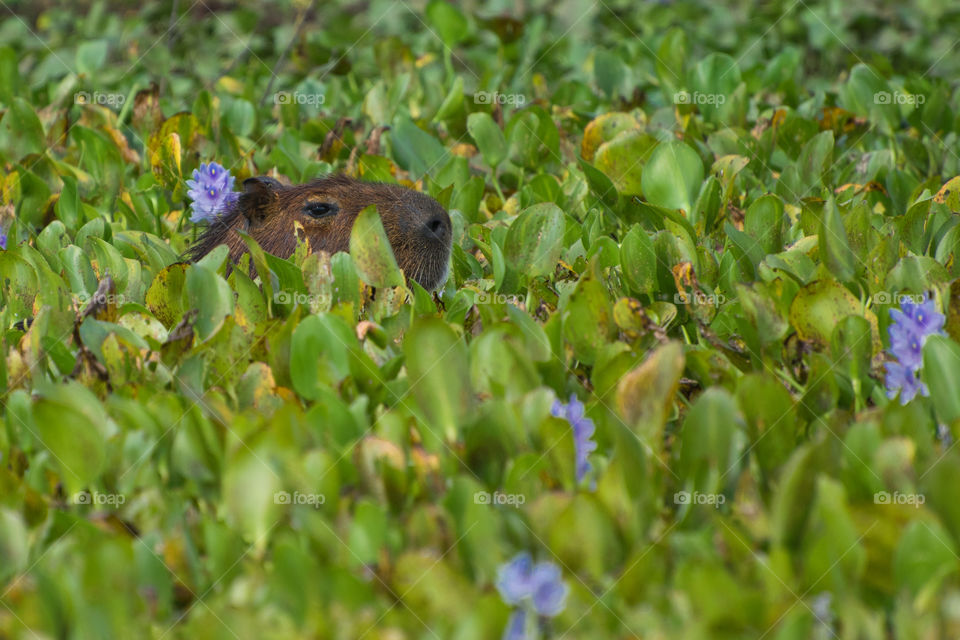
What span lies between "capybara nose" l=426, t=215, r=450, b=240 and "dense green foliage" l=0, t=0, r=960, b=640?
6.9 inches

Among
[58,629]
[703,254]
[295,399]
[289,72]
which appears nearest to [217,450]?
[295,399]

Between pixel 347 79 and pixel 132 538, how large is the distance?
16.7 feet

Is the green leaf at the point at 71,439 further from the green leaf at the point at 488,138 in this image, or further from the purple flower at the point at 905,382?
the green leaf at the point at 488,138

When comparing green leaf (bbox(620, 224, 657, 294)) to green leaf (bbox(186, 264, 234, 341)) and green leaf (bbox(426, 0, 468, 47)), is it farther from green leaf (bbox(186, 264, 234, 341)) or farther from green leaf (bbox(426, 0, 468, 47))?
green leaf (bbox(426, 0, 468, 47))

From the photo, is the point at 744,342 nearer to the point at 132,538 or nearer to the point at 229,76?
the point at 132,538

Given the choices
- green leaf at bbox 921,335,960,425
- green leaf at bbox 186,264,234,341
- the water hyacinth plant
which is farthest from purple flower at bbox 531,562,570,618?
green leaf at bbox 186,264,234,341

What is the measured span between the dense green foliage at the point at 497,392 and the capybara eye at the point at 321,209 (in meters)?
0.49

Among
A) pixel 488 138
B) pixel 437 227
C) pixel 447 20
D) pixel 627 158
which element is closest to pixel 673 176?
pixel 627 158

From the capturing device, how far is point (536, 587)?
204cm

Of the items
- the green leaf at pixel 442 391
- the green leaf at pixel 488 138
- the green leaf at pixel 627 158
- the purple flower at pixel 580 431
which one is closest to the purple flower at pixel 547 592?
the purple flower at pixel 580 431

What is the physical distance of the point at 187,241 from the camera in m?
4.76

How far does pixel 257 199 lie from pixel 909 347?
2687 mm

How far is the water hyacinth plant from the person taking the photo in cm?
204

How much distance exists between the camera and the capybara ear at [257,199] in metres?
4.55
